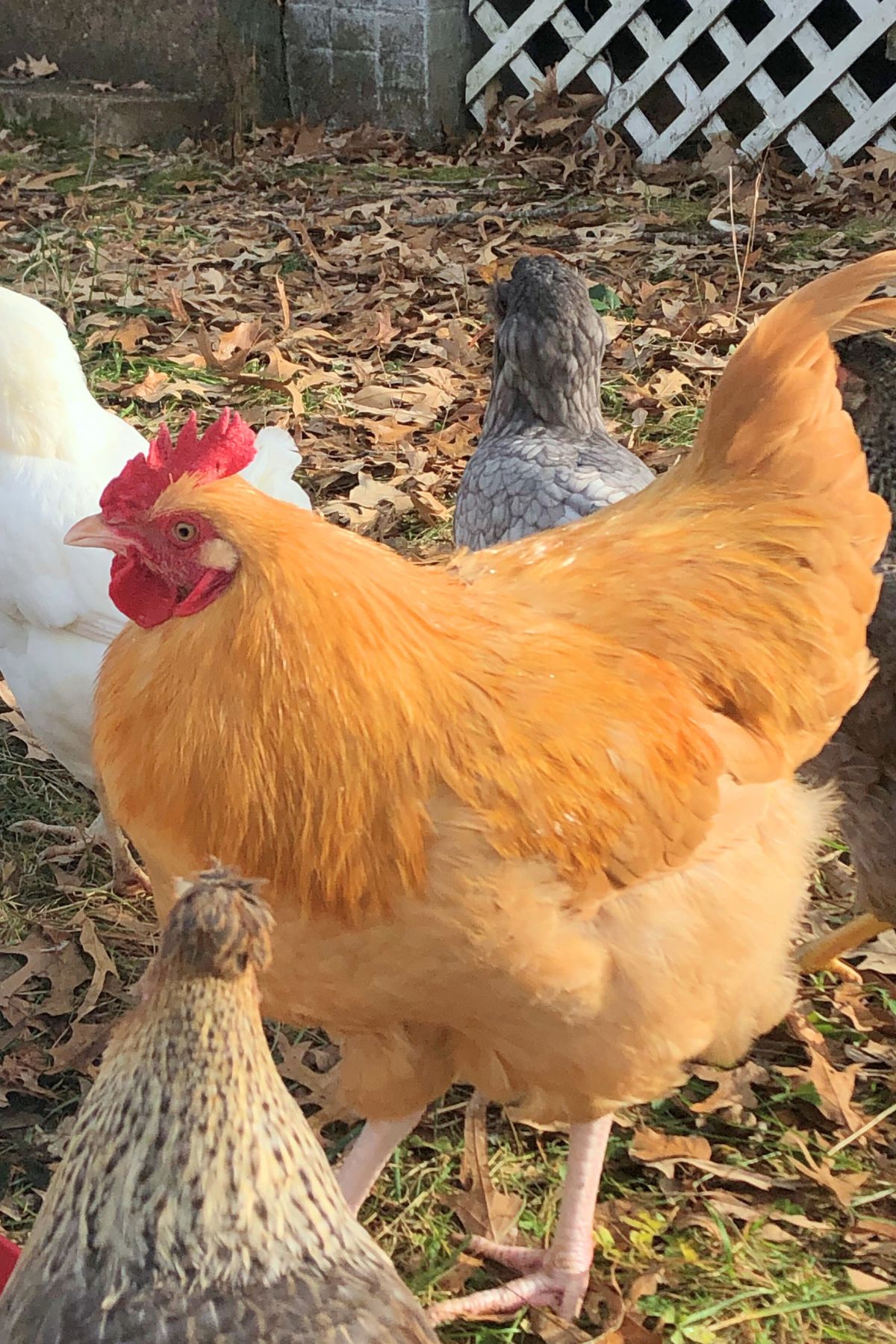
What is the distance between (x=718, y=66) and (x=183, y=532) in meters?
7.50

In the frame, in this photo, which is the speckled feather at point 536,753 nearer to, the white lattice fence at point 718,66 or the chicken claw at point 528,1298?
the chicken claw at point 528,1298

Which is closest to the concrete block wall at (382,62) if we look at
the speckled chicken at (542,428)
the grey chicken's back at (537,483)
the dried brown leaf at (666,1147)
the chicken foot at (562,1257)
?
the speckled chicken at (542,428)

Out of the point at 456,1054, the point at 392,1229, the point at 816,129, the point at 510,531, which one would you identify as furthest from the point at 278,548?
the point at 816,129

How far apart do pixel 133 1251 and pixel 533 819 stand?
89cm

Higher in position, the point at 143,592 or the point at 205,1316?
the point at 143,592

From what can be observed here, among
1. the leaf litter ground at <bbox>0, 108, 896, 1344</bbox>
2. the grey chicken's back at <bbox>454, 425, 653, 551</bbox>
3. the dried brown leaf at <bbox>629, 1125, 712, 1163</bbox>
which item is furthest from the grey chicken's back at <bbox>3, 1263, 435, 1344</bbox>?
the grey chicken's back at <bbox>454, 425, 653, 551</bbox>

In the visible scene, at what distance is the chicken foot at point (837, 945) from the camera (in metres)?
3.20

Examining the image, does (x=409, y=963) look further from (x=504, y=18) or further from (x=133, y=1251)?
(x=504, y=18)

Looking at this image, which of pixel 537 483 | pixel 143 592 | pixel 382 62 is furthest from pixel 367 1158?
pixel 382 62

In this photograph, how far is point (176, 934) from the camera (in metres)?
1.45

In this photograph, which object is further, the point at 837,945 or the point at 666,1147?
the point at 837,945

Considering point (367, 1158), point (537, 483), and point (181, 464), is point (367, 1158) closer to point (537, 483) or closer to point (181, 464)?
point (181, 464)

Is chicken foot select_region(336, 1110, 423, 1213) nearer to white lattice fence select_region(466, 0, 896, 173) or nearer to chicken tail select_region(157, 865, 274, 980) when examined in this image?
chicken tail select_region(157, 865, 274, 980)

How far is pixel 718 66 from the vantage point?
26.6 feet
